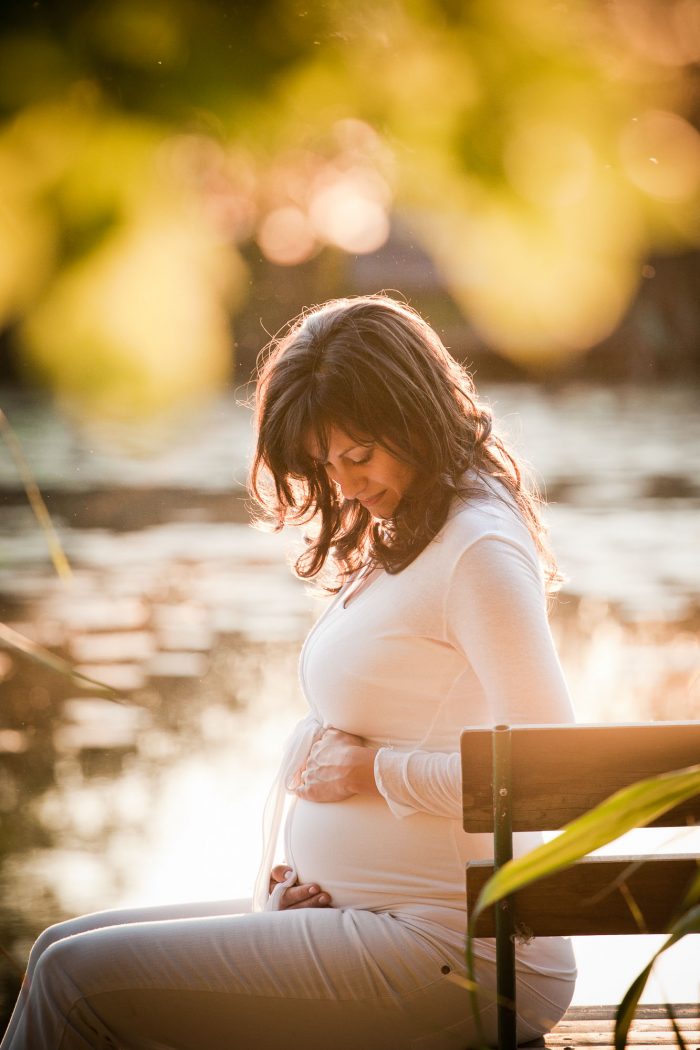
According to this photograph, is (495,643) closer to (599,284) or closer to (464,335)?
(599,284)

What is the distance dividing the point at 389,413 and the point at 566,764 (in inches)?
20.0

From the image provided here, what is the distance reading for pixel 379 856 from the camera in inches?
55.9

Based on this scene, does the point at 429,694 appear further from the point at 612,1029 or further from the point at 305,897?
the point at 612,1029

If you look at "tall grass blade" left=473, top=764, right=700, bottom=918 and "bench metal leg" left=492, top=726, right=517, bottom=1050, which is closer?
"tall grass blade" left=473, top=764, right=700, bottom=918

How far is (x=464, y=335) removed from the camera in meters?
7.43

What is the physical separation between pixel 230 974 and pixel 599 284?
0.86m

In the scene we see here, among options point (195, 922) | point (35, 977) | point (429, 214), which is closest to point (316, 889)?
point (195, 922)

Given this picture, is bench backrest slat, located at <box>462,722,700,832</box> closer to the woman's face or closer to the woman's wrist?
the woman's wrist

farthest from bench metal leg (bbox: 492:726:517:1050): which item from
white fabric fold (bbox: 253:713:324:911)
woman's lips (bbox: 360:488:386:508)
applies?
woman's lips (bbox: 360:488:386:508)

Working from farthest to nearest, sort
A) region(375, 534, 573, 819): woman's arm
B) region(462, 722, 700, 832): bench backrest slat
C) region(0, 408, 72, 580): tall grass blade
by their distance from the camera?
region(375, 534, 573, 819): woman's arm < region(462, 722, 700, 832): bench backrest slat < region(0, 408, 72, 580): tall grass blade

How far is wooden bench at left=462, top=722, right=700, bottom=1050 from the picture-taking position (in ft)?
3.74

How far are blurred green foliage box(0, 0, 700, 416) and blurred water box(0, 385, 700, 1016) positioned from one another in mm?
123

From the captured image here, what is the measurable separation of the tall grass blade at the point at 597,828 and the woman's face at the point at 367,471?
0.95 meters

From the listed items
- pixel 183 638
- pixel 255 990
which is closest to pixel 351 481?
pixel 255 990
